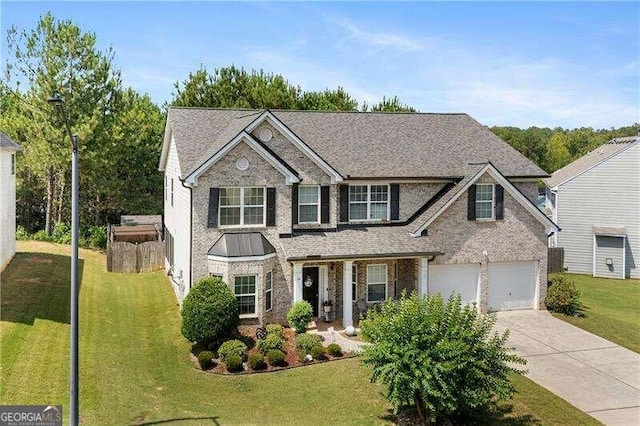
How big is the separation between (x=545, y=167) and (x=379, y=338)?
8703cm

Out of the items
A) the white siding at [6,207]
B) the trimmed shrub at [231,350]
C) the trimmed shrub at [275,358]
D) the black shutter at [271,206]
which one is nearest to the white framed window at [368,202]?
the black shutter at [271,206]

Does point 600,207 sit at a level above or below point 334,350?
above

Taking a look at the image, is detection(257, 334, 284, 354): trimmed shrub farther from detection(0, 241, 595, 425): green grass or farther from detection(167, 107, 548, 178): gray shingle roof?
detection(167, 107, 548, 178): gray shingle roof

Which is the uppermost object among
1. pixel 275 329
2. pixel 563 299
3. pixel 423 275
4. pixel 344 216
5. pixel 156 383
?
pixel 344 216

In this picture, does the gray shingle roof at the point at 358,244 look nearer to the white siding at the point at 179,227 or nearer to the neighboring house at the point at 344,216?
the neighboring house at the point at 344,216

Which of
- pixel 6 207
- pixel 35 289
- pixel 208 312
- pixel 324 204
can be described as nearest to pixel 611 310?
pixel 324 204

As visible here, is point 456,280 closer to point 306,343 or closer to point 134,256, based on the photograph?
point 306,343

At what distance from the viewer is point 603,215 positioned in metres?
36.8

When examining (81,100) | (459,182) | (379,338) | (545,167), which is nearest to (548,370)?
(379,338)

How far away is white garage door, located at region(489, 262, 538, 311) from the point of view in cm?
2534

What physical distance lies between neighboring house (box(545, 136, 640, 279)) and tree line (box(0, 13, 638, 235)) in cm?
2430

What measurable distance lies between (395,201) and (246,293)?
27.8ft

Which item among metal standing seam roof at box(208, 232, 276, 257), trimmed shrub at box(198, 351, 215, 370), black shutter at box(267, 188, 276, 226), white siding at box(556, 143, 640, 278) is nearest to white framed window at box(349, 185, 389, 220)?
black shutter at box(267, 188, 276, 226)

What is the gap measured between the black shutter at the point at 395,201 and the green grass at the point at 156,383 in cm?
871
